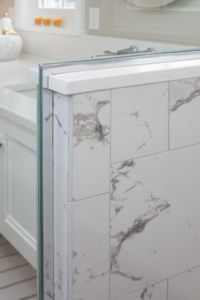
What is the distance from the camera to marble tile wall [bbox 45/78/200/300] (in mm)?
1019

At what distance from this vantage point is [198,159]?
1.23 meters

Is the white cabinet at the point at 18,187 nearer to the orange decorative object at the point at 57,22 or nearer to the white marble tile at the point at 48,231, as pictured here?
the white marble tile at the point at 48,231

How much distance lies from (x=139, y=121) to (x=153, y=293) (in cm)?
44

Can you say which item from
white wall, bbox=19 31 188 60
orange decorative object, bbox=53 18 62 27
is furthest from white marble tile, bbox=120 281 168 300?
orange decorative object, bbox=53 18 62 27

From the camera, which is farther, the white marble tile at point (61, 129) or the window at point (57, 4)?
the window at point (57, 4)

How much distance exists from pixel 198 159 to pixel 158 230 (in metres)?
0.20

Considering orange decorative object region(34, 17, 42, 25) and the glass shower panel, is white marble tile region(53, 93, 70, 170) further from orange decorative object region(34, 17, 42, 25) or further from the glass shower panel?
orange decorative object region(34, 17, 42, 25)

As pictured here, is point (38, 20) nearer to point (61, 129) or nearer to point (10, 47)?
point (10, 47)

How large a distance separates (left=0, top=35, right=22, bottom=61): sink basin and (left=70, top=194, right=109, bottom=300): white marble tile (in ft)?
3.77

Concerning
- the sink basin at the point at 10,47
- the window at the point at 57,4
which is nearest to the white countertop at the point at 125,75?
the window at the point at 57,4

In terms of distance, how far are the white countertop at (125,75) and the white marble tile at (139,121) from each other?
0.02 meters

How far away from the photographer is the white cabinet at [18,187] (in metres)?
1.49

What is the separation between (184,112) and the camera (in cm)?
117

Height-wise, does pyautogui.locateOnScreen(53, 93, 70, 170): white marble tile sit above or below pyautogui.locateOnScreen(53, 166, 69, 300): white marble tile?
above
